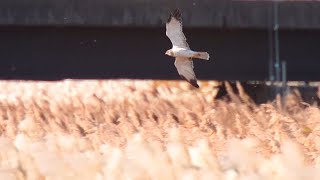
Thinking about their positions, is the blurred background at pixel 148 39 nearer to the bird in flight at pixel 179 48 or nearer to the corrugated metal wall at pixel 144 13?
the corrugated metal wall at pixel 144 13

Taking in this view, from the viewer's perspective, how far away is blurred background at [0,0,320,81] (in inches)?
675

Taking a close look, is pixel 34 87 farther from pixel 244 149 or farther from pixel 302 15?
pixel 244 149

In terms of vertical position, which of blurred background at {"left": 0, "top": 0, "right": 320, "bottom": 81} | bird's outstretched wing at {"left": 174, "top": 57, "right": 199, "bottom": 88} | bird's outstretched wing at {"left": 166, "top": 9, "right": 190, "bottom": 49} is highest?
bird's outstretched wing at {"left": 166, "top": 9, "right": 190, "bottom": 49}

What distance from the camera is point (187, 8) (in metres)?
17.0

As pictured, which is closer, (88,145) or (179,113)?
(88,145)

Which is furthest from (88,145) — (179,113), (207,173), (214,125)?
(179,113)

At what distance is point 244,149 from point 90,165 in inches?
47.9

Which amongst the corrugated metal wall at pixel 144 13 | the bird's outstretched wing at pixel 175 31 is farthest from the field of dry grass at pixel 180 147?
the corrugated metal wall at pixel 144 13

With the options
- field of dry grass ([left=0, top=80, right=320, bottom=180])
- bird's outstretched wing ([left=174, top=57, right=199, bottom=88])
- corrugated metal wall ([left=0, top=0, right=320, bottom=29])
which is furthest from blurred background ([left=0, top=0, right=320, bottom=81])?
field of dry grass ([left=0, top=80, right=320, bottom=180])

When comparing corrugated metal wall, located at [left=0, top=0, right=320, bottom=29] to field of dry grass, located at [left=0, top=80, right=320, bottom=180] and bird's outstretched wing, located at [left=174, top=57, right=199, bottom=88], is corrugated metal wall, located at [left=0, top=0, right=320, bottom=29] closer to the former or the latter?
bird's outstretched wing, located at [left=174, top=57, right=199, bottom=88]

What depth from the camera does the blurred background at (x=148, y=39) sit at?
17.2 m

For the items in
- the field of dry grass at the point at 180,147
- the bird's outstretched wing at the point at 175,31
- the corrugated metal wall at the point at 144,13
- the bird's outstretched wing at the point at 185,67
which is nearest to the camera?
the field of dry grass at the point at 180,147

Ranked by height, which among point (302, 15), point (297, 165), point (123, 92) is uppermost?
point (297, 165)

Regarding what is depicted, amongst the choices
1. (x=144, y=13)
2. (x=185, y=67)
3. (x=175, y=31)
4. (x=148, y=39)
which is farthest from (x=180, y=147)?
(x=148, y=39)
